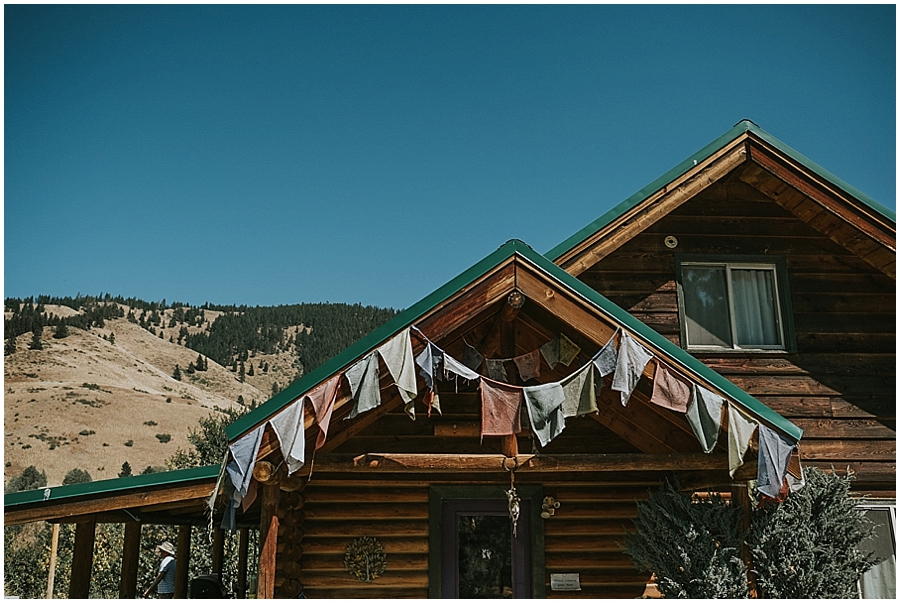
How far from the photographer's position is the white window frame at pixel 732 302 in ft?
31.6

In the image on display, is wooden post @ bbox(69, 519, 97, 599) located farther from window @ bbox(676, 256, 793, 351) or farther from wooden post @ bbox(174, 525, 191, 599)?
window @ bbox(676, 256, 793, 351)

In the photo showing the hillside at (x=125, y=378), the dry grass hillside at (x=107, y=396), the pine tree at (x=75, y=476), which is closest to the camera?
the pine tree at (x=75, y=476)

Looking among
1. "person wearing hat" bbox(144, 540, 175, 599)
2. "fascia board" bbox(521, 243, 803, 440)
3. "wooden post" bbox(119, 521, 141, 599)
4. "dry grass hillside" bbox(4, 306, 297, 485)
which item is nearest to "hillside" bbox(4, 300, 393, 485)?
"dry grass hillside" bbox(4, 306, 297, 485)

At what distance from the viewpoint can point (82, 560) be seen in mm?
8820

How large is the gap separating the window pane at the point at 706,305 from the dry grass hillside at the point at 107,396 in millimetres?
53610

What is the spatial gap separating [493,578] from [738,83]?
8749 mm

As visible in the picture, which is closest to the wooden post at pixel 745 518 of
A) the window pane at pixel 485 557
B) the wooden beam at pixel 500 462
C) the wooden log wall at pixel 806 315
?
the wooden beam at pixel 500 462

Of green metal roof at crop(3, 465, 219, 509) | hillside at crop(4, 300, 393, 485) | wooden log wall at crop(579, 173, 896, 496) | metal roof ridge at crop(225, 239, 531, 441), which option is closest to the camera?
metal roof ridge at crop(225, 239, 531, 441)

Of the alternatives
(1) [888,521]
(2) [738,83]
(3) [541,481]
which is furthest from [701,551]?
(2) [738,83]

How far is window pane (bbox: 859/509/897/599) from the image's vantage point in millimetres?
8891

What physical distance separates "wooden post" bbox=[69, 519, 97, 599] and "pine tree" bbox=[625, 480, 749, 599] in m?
6.24

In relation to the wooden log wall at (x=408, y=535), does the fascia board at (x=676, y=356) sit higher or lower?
higher

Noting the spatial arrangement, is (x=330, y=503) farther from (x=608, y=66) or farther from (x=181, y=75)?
(x=181, y=75)

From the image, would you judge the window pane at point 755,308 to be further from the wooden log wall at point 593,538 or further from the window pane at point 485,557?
the window pane at point 485,557
